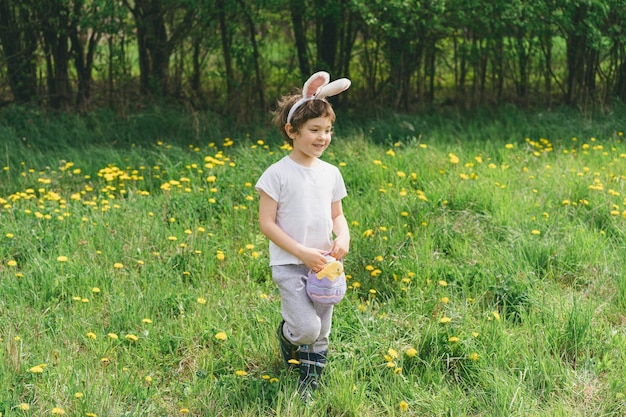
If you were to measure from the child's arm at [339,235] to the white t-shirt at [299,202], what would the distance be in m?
0.06

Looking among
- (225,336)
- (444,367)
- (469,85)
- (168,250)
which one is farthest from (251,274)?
(469,85)

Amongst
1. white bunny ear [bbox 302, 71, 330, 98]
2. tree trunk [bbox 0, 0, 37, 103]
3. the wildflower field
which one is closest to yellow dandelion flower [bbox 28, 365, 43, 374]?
the wildflower field

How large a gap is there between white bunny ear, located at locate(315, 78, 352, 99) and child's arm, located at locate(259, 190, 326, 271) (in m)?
0.46

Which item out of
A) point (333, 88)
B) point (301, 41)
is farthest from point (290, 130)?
point (301, 41)

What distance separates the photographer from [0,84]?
8227 mm

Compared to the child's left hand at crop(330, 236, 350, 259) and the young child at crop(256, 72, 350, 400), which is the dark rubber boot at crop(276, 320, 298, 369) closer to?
the young child at crop(256, 72, 350, 400)

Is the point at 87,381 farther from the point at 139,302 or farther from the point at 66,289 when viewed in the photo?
the point at 66,289

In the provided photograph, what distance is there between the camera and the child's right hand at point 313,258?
2.99 metres

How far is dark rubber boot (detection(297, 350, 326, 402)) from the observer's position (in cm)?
→ 318

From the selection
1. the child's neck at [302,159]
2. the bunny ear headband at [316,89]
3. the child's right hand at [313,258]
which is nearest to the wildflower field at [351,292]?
the child's right hand at [313,258]

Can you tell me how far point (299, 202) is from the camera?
3.07m

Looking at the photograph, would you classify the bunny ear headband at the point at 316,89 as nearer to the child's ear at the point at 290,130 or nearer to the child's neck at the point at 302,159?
the child's ear at the point at 290,130

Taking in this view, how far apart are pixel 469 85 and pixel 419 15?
216cm

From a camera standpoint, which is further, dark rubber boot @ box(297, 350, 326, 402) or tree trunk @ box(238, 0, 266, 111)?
tree trunk @ box(238, 0, 266, 111)
